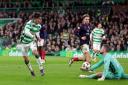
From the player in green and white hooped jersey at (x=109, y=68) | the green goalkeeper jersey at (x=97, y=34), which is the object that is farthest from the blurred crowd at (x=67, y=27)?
the player in green and white hooped jersey at (x=109, y=68)

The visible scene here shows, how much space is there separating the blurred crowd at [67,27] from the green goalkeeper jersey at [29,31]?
17.9 meters

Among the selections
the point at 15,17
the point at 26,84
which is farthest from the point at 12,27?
the point at 26,84

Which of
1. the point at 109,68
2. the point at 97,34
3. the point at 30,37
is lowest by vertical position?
the point at 97,34

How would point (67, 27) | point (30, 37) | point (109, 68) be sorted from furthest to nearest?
point (67, 27) → point (30, 37) → point (109, 68)

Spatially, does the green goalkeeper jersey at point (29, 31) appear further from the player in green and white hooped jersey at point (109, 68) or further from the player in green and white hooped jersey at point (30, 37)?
the player in green and white hooped jersey at point (109, 68)

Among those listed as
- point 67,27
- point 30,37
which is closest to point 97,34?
point 30,37

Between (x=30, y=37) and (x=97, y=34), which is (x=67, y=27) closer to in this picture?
(x=97, y=34)

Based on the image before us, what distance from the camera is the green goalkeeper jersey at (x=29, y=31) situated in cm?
1912

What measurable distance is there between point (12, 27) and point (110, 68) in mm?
26658

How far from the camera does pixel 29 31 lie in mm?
19188

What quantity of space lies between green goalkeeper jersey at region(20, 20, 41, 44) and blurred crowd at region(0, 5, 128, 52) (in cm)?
1791

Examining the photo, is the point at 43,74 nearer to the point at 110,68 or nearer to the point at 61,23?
the point at 110,68

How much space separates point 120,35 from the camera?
38875mm

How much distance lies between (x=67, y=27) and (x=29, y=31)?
22.8 meters
